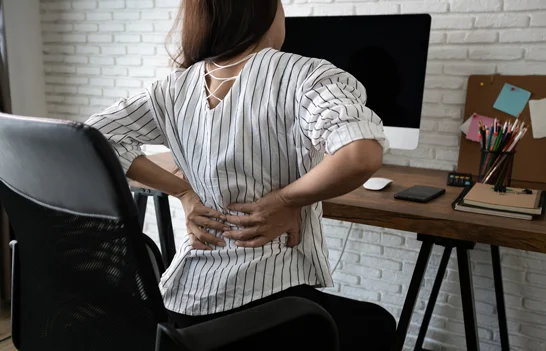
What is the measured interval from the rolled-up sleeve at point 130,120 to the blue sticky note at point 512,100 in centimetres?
126

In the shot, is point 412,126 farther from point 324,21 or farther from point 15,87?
point 15,87

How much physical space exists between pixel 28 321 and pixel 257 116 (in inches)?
22.3

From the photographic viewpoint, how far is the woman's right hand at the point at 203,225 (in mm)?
960

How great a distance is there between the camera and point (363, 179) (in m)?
0.83

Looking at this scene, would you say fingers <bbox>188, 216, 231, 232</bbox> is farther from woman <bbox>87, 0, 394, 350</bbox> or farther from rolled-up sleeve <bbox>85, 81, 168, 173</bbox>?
rolled-up sleeve <bbox>85, 81, 168, 173</bbox>

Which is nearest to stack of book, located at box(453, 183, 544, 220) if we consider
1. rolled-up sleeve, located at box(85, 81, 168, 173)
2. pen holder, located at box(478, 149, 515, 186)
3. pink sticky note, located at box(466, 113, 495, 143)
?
pen holder, located at box(478, 149, 515, 186)

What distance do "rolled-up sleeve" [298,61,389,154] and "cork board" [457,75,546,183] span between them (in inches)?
42.7

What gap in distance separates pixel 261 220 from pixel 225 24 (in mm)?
375

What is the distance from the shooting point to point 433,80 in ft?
6.15

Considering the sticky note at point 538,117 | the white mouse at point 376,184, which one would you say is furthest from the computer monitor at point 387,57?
the sticky note at point 538,117

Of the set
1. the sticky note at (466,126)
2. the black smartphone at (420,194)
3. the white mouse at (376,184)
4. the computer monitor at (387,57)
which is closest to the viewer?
the black smartphone at (420,194)

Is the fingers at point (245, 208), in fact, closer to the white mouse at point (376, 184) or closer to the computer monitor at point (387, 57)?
the white mouse at point (376, 184)

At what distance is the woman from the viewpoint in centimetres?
83

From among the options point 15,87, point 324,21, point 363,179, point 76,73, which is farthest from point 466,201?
point 15,87
